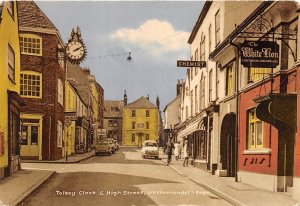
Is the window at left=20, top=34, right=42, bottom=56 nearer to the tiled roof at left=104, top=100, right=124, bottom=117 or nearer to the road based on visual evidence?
the road

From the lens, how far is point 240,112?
17359 millimetres

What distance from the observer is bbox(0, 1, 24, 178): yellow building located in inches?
606

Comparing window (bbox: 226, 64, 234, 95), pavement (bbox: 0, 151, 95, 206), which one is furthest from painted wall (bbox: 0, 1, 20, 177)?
window (bbox: 226, 64, 234, 95)

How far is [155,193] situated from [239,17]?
35.2ft

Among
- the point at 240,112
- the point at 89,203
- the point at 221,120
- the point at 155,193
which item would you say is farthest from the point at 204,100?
the point at 89,203

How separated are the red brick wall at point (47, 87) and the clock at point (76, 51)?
400 centimetres

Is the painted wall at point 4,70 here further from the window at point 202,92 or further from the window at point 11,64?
the window at point 202,92

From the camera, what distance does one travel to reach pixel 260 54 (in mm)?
12578

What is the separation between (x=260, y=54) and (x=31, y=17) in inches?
550

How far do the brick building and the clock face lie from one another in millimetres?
3611

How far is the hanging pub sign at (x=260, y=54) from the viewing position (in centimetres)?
1246

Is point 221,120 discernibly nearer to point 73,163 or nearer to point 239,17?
point 239,17

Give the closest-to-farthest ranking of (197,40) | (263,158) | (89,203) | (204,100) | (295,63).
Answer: (89,203)
(295,63)
(263,158)
(204,100)
(197,40)

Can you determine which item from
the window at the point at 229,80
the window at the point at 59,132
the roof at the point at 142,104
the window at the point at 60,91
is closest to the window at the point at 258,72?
the window at the point at 229,80
